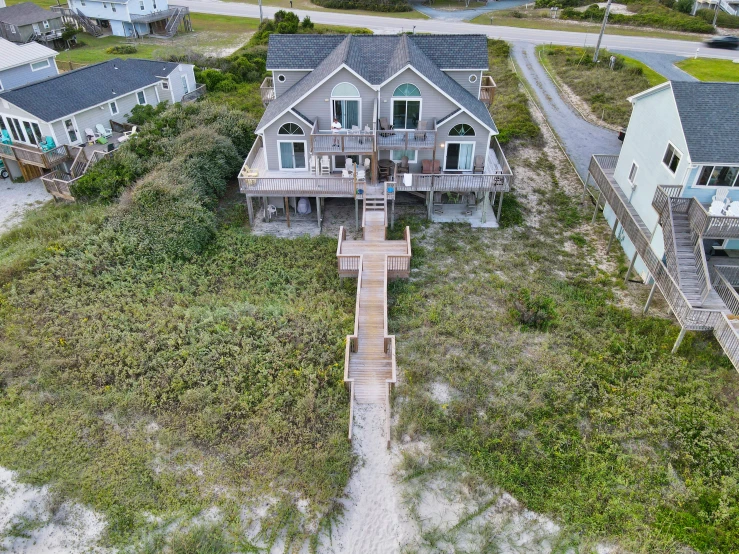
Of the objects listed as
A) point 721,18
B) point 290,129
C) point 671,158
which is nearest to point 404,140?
point 290,129

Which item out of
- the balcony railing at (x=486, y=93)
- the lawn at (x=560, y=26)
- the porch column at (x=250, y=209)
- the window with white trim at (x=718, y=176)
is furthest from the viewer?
the lawn at (x=560, y=26)

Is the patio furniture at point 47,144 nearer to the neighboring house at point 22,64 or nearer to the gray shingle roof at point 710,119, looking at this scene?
the neighboring house at point 22,64

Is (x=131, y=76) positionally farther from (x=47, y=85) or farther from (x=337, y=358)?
(x=337, y=358)

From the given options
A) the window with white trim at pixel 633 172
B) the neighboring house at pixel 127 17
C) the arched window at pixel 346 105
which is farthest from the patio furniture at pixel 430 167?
the neighboring house at pixel 127 17

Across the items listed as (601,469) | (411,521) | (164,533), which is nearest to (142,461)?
(164,533)

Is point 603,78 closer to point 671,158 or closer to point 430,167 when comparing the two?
point 430,167

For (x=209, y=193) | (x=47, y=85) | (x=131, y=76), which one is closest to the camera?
(x=209, y=193)
